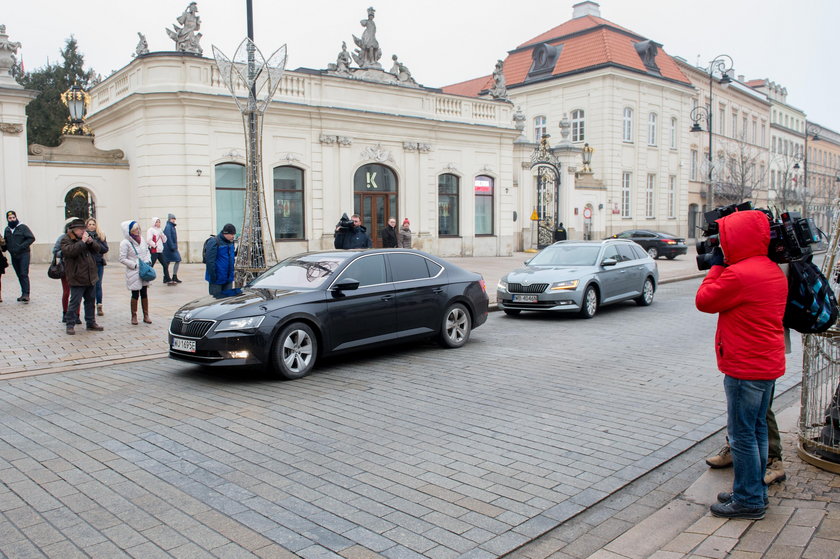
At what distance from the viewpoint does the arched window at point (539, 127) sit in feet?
157

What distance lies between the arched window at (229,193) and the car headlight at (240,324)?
649 inches

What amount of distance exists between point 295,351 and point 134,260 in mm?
4789

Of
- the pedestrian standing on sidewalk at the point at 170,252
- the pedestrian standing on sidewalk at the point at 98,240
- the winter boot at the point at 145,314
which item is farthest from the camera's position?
the pedestrian standing on sidewalk at the point at 170,252

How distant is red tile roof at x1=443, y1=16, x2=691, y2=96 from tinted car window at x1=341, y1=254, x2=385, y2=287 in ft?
123

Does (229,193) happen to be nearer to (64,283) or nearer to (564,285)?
(64,283)

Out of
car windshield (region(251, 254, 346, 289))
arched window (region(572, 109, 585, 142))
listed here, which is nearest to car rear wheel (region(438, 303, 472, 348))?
car windshield (region(251, 254, 346, 289))

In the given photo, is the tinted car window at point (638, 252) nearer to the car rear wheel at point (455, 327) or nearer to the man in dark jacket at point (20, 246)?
the car rear wheel at point (455, 327)

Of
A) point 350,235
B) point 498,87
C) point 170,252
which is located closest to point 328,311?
point 350,235

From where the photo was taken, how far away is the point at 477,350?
33.5 ft

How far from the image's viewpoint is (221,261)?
11.1m

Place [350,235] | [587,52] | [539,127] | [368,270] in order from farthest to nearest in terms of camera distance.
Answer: [539,127] < [587,52] < [350,235] < [368,270]

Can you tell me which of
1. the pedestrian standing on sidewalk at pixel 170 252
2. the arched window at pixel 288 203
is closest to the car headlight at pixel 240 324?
the pedestrian standing on sidewalk at pixel 170 252

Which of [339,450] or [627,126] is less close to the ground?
[627,126]

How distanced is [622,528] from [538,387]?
356cm
